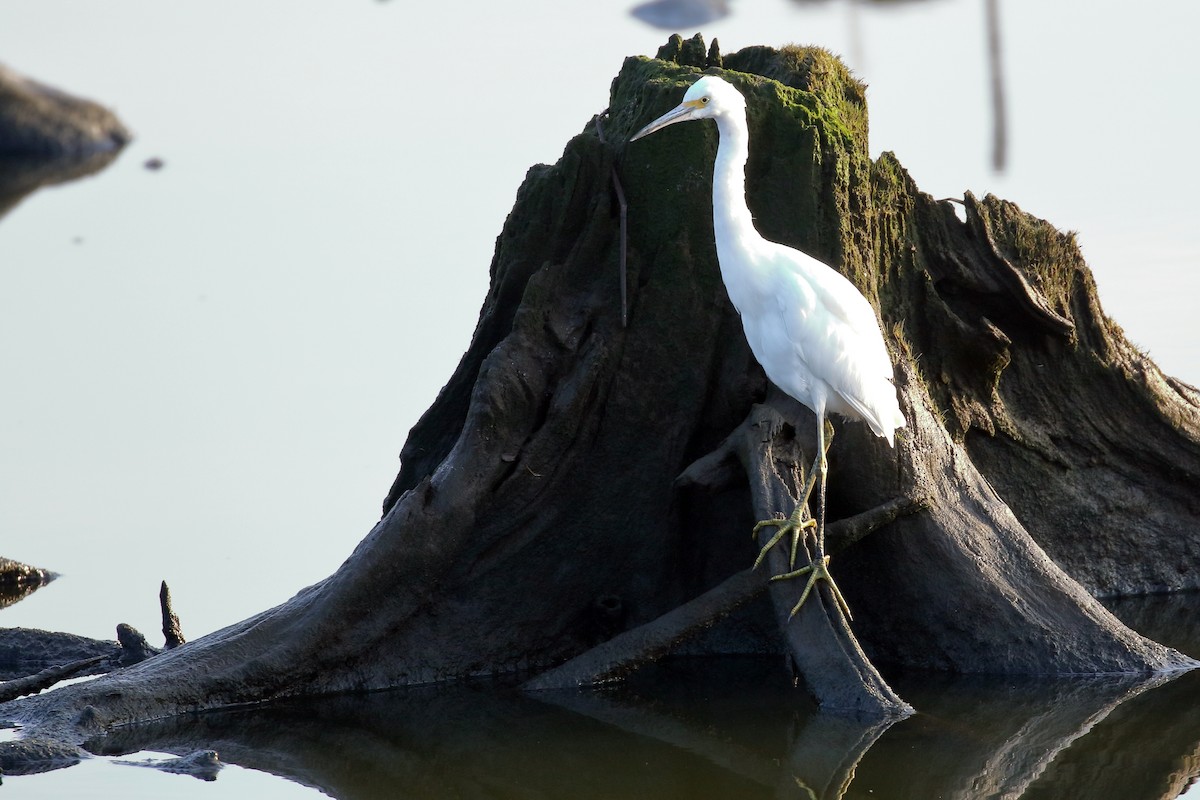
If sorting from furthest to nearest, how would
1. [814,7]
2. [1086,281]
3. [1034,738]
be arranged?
[814,7]
[1086,281]
[1034,738]

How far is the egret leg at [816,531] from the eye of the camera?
6.35 m

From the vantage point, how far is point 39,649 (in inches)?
Answer: 290

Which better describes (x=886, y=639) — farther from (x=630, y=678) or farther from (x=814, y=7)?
(x=814, y=7)

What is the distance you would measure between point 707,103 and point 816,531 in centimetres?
180

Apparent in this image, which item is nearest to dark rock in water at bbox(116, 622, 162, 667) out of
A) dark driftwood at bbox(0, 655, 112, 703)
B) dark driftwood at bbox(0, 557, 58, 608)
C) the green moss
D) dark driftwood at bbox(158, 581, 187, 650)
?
dark driftwood at bbox(158, 581, 187, 650)

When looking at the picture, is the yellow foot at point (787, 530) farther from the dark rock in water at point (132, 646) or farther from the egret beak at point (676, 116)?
the dark rock in water at point (132, 646)

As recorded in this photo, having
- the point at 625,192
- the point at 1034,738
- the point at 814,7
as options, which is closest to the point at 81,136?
the point at 814,7

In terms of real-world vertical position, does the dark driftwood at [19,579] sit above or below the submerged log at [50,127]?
below

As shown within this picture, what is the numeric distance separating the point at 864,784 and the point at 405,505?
2.29 m

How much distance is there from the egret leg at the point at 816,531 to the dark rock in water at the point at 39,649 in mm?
3103

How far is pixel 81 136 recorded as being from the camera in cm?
2594

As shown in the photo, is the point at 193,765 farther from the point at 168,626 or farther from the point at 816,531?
the point at 816,531

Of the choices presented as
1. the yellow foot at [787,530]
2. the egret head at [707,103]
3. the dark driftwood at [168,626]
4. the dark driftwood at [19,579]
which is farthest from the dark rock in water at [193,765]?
the dark driftwood at [19,579]

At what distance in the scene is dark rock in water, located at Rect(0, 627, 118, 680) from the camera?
23.9 ft
